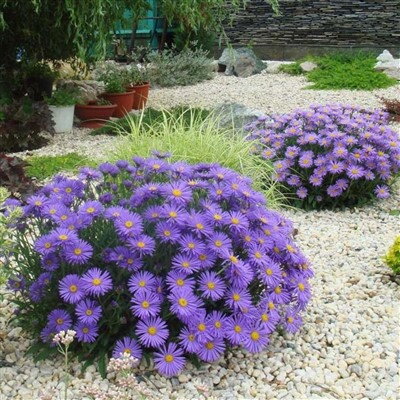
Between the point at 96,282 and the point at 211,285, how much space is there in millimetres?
386

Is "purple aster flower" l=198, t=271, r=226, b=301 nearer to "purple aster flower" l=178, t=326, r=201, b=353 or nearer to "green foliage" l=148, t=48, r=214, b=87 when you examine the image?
"purple aster flower" l=178, t=326, r=201, b=353

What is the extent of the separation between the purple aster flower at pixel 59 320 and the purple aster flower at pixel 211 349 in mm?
468

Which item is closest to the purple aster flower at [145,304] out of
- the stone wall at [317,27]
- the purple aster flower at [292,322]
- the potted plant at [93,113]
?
the purple aster flower at [292,322]

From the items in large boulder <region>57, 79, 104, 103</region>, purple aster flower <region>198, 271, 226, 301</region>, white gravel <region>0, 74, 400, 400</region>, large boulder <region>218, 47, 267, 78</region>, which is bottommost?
large boulder <region>218, 47, 267, 78</region>

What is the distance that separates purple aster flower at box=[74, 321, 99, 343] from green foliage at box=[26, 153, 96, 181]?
291cm

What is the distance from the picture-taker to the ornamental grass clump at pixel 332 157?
14.3ft

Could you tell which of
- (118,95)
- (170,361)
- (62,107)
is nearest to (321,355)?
(170,361)

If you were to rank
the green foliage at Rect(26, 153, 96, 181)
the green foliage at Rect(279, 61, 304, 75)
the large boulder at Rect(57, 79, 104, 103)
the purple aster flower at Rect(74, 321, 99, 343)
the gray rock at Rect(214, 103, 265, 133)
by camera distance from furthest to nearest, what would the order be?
the green foliage at Rect(279, 61, 304, 75)
the large boulder at Rect(57, 79, 104, 103)
the gray rock at Rect(214, 103, 265, 133)
the green foliage at Rect(26, 153, 96, 181)
the purple aster flower at Rect(74, 321, 99, 343)

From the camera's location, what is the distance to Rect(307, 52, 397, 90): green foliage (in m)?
10.5

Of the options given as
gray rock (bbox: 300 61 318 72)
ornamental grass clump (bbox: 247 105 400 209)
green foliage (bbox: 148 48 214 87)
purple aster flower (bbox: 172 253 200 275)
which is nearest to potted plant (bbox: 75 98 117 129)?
green foliage (bbox: 148 48 214 87)

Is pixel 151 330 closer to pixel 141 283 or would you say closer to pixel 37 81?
pixel 141 283

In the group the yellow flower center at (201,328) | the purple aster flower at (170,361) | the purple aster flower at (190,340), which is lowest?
the purple aster flower at (170,361)

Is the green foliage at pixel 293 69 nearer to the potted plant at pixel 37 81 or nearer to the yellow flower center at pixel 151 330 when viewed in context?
the potted plant at pixel 37 81

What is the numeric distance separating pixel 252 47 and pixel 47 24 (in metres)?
7.91
